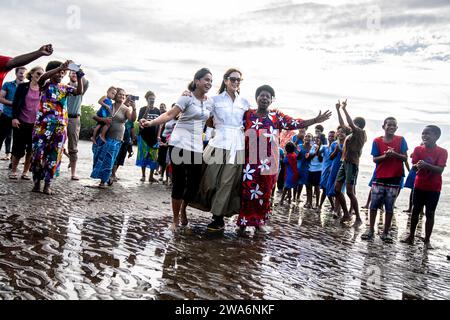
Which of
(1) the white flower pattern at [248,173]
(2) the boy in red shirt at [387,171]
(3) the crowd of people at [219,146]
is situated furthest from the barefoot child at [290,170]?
(1) the white flower pattern at [248,173]

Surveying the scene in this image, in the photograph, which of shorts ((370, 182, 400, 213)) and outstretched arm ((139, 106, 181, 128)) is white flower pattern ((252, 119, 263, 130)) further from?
shorts ((370, 182, 400, 213))

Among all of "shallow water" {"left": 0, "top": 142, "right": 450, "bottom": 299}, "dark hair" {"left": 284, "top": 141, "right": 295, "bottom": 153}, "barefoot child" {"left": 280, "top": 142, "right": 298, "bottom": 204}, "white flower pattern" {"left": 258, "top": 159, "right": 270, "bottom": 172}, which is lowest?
"shallow water" {"left": 0, "top": 142, "right": 450, "bottom": 299}

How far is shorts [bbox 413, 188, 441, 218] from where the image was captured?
668 centimetres

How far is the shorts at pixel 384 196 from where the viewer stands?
6.75m

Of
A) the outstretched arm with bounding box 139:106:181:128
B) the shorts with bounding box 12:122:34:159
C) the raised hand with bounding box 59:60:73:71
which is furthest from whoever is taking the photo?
the shorts with bounding box 12:122:34:159

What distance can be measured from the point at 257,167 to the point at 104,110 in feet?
14.6

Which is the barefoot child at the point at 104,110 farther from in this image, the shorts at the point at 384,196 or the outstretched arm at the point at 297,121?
the shorts at the point at 384,196

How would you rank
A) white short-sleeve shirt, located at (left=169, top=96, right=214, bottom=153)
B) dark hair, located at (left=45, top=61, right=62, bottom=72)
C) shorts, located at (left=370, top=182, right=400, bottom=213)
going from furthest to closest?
dark hair, located at (left=45, top=61, right=62, bottom=72) → shorts, located at (left=370, top=182, right=400, bottom=213) → white short-sleeve shirt, located at (left=169, top=96, right=214, bottom=153)

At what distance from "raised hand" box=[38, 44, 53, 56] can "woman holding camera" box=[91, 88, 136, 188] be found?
14.6 ft

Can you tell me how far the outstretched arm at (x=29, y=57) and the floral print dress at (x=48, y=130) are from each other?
2727 mm

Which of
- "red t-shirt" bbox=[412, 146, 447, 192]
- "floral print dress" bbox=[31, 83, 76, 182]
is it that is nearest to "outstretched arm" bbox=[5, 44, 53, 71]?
"floral print dress" bbox=[31, 83, 76, 182]

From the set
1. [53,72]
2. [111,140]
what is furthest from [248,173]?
[111,140]

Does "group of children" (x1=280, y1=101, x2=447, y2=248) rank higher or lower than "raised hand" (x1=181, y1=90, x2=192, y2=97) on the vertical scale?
lower

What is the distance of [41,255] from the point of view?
3.78 metres
